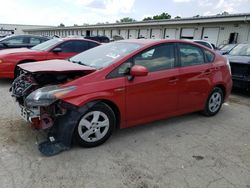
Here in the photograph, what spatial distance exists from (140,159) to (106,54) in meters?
1.83

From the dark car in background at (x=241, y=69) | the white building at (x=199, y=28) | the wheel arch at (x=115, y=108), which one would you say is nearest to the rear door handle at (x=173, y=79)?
the wheel arch at (x=115, y=108)

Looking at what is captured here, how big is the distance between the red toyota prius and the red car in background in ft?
9.70

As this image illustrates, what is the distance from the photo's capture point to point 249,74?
6.21 metres

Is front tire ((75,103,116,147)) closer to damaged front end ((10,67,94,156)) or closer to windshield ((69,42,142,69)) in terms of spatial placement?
damaged front end ((10,67,94,156))

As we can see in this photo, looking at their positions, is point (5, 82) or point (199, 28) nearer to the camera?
point (5, 82)

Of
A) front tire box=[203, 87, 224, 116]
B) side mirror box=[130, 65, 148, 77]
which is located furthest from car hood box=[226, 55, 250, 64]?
side mirror box=[130, 65, 148, 77]

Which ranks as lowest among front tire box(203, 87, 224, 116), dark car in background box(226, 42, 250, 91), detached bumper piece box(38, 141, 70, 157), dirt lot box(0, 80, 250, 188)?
dirt lot box(0, 80, 250, 188)

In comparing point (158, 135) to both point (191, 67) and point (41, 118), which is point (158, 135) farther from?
point (41, 118)

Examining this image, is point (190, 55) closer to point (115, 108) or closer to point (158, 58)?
point (158, 58)

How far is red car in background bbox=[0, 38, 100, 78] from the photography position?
6.27 m

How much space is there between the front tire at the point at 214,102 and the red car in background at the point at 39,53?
463 cm

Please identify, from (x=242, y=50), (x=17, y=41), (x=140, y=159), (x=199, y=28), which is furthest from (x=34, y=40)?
(x=199, y=28)

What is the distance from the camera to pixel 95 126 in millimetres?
3170

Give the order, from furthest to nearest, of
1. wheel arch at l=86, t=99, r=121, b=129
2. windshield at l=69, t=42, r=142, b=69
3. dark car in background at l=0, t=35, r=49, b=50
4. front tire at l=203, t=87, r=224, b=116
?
dark car in background at l=0, t=35, r=49, b=50 < front tire at l=203, t=87, r=224, b=116 < windshield at l=69, t=42, r=142, b=69 < wheel arch at l=86, t=99, r=121, b=129
